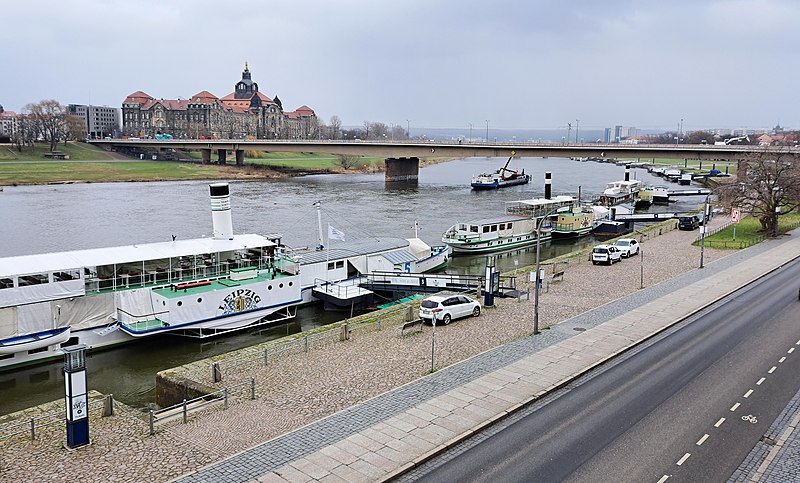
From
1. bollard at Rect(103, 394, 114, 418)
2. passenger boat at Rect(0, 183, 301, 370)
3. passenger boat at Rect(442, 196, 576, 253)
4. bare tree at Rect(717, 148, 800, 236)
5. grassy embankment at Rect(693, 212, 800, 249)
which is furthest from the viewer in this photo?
passenger boat at Rect(442, 196, 576, 253)

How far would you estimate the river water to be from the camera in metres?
28.3

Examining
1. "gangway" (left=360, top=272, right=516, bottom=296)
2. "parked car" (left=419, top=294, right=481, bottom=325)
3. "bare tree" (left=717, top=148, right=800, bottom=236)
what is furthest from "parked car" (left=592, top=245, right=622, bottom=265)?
"bare tree" (left=717, top=148, right=800, bottom=236)

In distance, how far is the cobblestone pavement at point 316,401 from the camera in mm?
16406

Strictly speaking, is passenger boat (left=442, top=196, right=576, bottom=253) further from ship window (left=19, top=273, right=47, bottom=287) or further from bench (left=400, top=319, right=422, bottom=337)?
ship window (left=19, top=273, right=47, bottom=287)

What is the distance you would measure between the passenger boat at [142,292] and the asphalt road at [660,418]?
61.2ft

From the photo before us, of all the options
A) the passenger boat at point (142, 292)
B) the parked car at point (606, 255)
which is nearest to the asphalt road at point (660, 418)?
the parked car at point (606, 255)

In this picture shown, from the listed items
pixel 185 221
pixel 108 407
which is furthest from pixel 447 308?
pixel 185 221

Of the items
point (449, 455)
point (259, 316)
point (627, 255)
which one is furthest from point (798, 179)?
point (449, 455)

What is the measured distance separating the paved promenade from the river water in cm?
1006

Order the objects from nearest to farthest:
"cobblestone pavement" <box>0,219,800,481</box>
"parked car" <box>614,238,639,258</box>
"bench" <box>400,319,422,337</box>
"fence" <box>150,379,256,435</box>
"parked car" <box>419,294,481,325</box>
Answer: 1. "cobblestone pavement" <box>0,219,800,481</box>
2. "fence" <box>150,379,256,435</box>
3. "bench" <box>400,319,422,337</box>
4. "parked car" <box>419,294,481,325</box>
5. "parked car" <box>614,238,639,258</box>

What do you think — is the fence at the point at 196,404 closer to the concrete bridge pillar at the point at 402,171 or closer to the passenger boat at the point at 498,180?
the passenger boat at the point at 498,180

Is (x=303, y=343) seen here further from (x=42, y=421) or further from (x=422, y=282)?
(x=422, y=282)

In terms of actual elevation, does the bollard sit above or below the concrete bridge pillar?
below

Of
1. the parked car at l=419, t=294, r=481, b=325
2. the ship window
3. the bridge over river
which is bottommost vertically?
the parked car at l=419, t=294, r=481, b=325
